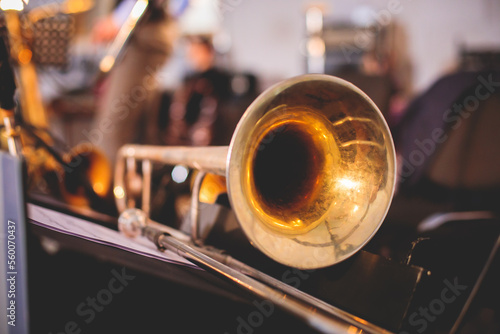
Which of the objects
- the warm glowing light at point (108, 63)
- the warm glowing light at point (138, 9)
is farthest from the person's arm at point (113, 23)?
the warm glowing light at point (138, 9)

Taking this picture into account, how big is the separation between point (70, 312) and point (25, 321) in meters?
0.53

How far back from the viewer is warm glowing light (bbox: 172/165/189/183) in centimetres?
215

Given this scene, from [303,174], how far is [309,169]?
0.07 feet

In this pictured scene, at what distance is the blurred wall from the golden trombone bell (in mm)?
5604

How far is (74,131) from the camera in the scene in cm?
410

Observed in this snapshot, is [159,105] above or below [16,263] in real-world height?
below

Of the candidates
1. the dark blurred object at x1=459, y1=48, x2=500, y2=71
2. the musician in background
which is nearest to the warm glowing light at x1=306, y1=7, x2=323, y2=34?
the dark blurred object at x1=459, y1=48, x2=500, y2=71

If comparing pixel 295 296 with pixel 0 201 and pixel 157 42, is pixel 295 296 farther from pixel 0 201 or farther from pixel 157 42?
pixel 157 42

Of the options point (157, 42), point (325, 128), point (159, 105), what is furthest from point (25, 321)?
point (159, 105)

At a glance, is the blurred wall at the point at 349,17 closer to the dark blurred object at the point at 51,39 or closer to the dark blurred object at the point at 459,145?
the dark blurred object at the point at 459,145

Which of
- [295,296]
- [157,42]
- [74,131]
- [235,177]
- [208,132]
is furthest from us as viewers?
[74,131]

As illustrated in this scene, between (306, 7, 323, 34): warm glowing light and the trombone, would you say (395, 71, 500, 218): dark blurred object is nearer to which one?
the trombone

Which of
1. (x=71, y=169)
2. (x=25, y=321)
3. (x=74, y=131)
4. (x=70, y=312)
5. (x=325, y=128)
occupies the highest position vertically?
(x=325, y=128)

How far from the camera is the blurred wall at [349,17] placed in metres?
5.45
